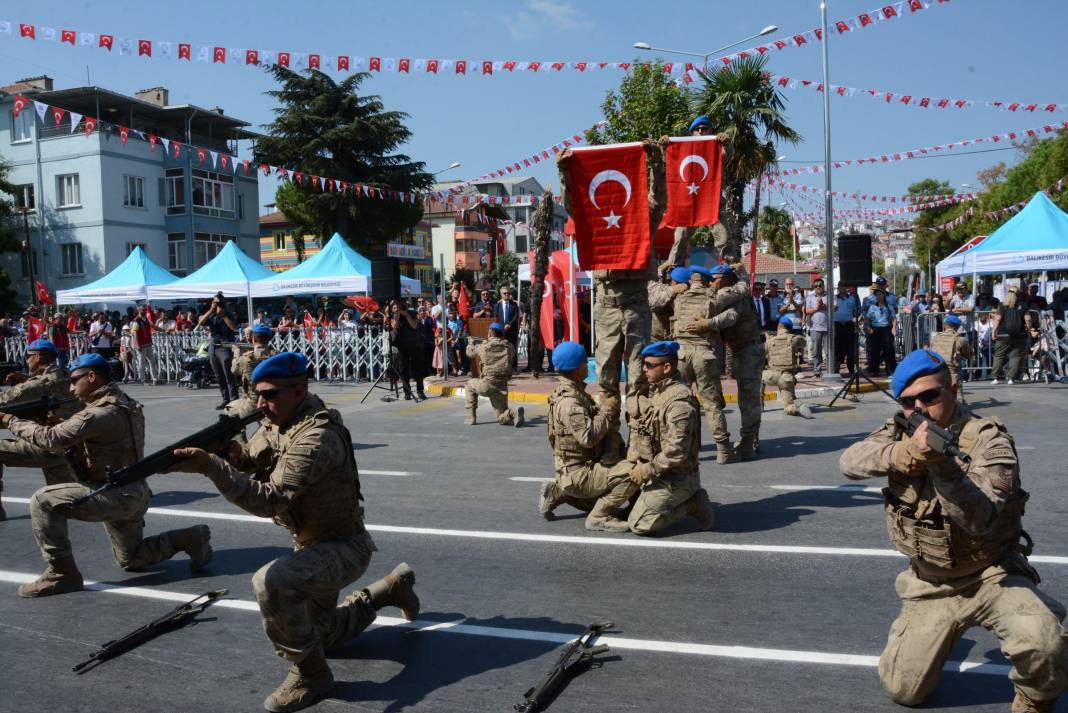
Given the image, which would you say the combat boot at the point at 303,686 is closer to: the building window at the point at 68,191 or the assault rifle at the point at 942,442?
the assault rifle at the point at 942,442

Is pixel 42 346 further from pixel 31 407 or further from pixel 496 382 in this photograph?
pixel 496 382

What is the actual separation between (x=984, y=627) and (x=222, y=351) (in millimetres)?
14114

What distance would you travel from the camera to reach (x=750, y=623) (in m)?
4.83

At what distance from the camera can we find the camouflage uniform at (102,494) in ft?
19.0

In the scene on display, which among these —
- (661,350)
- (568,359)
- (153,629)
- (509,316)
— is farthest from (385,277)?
(153,629)

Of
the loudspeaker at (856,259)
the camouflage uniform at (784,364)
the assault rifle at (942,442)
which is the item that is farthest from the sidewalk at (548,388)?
the assault rifle at (942,442)

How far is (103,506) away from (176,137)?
46221 mm

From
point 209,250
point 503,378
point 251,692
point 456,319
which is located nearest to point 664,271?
point 503,378

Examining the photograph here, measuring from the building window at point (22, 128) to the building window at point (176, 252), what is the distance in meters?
7.92

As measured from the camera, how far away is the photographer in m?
15.6

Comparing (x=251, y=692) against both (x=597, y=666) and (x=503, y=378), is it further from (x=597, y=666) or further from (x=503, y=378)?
(x=503, y=378)

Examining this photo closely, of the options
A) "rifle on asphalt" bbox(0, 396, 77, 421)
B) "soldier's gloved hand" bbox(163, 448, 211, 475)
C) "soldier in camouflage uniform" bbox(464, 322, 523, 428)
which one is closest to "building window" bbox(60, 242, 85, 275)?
"soldier in camouflage uniform" bbox(464, 322, 523, 428)

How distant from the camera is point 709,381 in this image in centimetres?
959

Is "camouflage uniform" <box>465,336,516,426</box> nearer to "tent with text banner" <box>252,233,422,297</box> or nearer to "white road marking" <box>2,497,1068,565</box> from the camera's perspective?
"white road marking" <box>2,497,1068,565</box>
